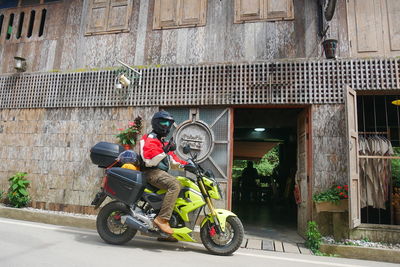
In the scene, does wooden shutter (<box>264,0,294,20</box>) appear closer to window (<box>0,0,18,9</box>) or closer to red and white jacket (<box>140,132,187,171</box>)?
red and white jacket (<box>140,132,187,171</box>)

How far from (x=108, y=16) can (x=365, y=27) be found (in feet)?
20.5

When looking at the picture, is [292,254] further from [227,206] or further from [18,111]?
[18,111]

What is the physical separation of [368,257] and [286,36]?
4.60 metres

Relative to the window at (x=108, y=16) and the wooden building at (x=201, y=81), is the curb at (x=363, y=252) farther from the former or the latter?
the window at (x=108, y=16)

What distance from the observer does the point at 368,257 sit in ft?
14.7

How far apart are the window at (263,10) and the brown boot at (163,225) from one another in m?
4.85

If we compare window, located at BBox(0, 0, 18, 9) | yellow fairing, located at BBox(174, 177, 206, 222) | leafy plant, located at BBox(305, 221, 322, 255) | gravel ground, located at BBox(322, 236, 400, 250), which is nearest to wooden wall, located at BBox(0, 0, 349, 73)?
window, located at BBox(0, 0, 18, 9)

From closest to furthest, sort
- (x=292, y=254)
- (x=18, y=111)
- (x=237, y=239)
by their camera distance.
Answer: (x=237, y=239)
(x=292, y=254)
(x=18, y=111)

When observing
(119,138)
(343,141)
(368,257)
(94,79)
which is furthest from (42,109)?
(368,257)

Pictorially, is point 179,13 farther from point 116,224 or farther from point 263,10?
point 116,224

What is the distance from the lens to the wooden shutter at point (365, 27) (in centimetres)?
573

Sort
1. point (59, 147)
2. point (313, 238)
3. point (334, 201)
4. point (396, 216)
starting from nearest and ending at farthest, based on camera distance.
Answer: point (313, 238), point (334, 201), point (396, 216), point (59, 147)

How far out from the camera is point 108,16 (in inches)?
285

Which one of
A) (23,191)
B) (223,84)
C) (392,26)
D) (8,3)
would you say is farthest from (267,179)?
(8,3)
